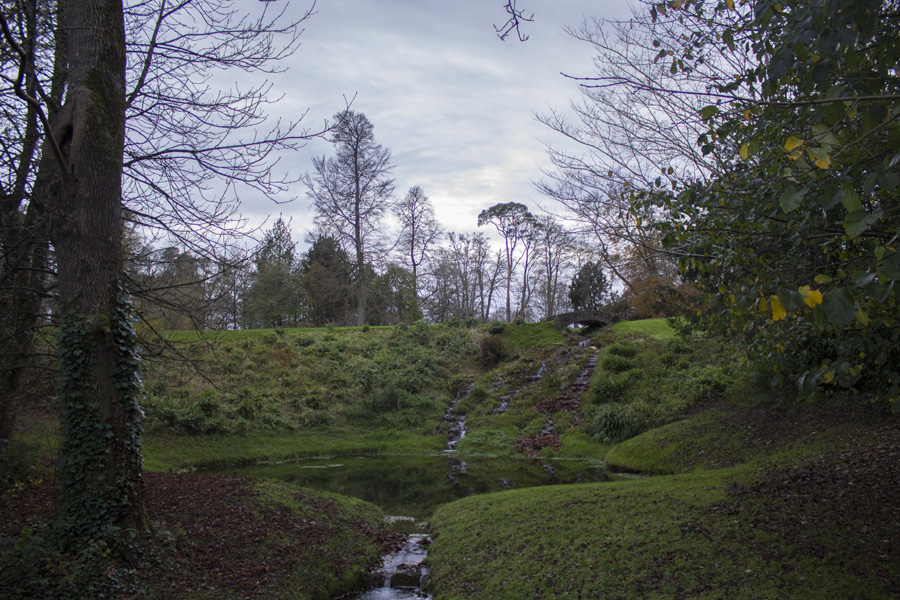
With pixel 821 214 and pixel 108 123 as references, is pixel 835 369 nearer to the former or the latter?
pixel 821 214

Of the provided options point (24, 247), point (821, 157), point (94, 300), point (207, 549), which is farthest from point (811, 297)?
point (24, 247)

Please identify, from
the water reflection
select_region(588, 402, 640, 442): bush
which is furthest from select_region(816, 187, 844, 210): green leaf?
select_region(588, 402, 640, 442): bush

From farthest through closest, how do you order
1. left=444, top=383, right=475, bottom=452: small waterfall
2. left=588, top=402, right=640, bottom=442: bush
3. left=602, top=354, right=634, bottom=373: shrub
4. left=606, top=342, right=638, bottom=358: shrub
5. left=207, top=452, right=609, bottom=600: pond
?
left=606, top=342, right=638, bottom=358: shrub, left=602, top=354, right=634, bottom=373: shrub, left=444, top=383, right=475, bottom=452: small waterfall, left=588, top=402, right=640, bottom=442: bush, left=207, top=452, right=609, bottom=600: pond

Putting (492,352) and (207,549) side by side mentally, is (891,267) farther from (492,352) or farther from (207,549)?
(492,352)

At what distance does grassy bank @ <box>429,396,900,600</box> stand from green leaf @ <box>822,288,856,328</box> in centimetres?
345

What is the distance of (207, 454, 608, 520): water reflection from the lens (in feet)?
34.7

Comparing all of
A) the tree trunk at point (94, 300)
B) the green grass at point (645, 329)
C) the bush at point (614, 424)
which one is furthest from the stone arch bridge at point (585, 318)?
the tree trunk at point (94, 300)

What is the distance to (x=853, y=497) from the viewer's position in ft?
17.9

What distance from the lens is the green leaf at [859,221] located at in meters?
1.66

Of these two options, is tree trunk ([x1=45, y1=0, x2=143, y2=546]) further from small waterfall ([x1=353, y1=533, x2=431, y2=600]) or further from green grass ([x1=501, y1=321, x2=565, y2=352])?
green grass ([x1=501, y1=321, x2=565, y2=352])

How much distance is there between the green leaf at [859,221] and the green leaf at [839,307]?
20 cm

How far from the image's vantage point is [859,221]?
1.73 meters

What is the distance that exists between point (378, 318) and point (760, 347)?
34.8 m

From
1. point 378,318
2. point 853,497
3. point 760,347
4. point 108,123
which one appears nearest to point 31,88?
point 108,123
